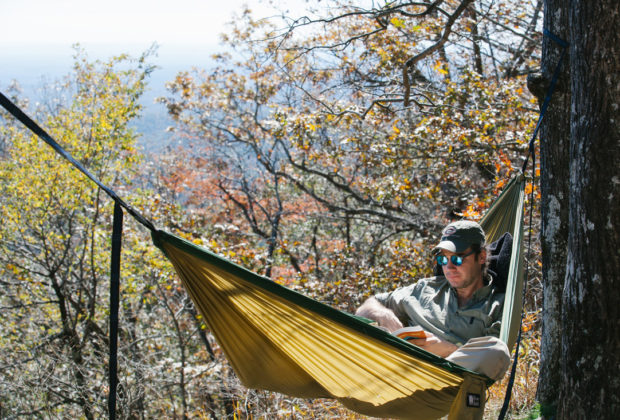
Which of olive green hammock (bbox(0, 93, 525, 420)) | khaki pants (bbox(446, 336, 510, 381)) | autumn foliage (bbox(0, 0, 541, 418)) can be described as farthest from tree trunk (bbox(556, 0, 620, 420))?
autumn foliage (bbox(0, 0, 541, 418))

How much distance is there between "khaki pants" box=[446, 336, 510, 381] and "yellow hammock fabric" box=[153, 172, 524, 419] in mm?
35

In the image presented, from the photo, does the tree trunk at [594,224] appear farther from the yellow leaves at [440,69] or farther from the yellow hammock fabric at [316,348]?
the yellow leaves at [440,69]

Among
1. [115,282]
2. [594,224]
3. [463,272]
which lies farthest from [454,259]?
[115,282]

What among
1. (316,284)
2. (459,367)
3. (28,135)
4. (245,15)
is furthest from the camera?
(245,15)

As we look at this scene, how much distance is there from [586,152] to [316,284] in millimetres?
4231

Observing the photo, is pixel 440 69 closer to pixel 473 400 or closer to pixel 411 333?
pixel 411 333

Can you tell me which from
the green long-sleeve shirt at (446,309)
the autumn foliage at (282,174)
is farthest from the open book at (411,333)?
the autumn foliage at (282,174)

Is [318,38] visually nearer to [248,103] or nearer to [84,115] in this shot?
[248,103]

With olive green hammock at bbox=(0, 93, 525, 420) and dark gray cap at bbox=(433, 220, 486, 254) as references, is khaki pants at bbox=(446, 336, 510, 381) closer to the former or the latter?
olive green hammock at bbox=(0, 93, 525, 420)

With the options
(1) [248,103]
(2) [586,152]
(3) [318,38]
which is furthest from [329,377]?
(1) [248,103]

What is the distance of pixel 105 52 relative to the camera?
7.31 metres

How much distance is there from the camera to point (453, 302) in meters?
2.23

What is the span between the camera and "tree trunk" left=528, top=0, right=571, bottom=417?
78.2 inches

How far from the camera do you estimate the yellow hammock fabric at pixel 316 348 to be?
1.68 meters
